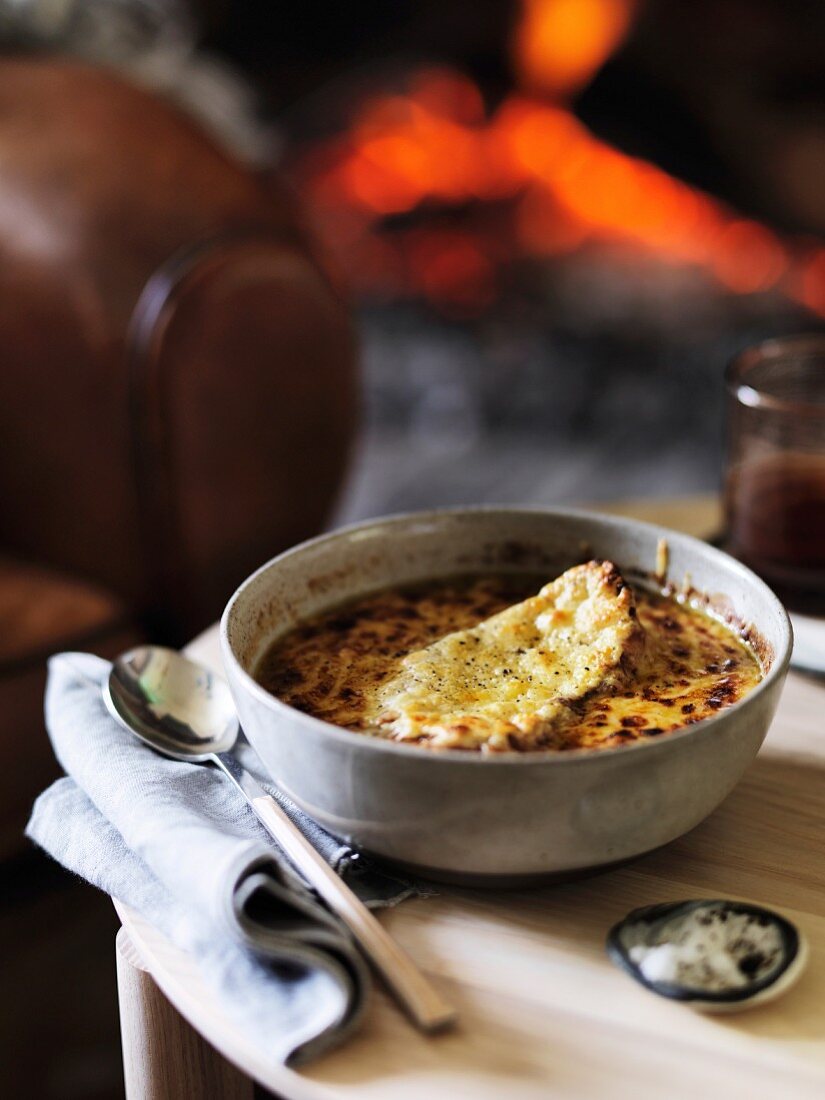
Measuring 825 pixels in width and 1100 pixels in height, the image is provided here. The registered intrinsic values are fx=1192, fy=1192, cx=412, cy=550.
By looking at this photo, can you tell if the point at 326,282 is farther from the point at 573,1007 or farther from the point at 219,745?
the point at 573,1007

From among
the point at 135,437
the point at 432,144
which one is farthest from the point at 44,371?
the point at 432,144

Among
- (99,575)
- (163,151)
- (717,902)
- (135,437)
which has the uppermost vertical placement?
(163,151)

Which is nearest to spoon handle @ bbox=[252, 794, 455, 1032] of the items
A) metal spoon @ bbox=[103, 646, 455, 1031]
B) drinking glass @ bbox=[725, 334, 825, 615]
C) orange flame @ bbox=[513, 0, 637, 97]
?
metal spoon @ bbox=[103, 646, 455, 1031]

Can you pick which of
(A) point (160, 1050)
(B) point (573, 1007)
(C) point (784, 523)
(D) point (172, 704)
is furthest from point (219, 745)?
(C) point (784, 523)

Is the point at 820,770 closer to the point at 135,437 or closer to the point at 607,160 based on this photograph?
the point at 135,437

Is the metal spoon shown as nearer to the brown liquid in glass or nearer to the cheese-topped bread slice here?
the cheese-topped bread slice
